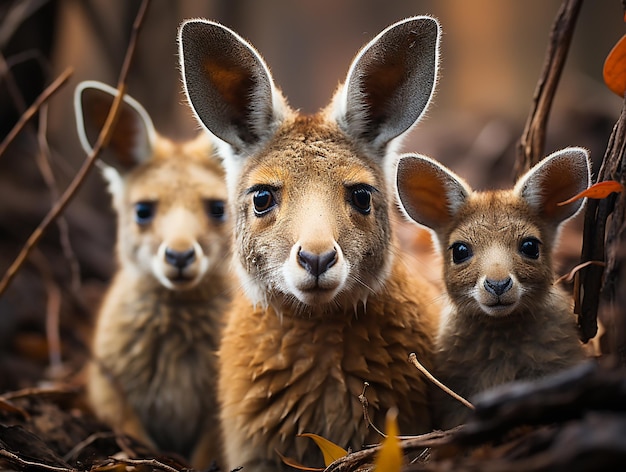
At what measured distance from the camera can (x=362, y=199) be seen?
2779 millimetres

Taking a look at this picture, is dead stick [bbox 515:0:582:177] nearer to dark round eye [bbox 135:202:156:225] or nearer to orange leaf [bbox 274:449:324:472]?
orange leaf [bbox 274:449:324:472]

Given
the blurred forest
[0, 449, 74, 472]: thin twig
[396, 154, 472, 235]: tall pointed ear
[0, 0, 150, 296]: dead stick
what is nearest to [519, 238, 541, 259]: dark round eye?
[396, 154, 472, 235]: tall pointed ear

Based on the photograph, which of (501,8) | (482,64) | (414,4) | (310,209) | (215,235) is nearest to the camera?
(310,209)

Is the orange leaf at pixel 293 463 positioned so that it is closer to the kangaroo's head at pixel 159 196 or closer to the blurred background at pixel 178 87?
the kangaroo's head at pixel 159 196

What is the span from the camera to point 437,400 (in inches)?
111

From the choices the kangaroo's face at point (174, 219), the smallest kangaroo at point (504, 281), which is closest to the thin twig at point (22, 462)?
the kangaroo's face at point (174, 219)

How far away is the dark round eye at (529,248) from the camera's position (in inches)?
104

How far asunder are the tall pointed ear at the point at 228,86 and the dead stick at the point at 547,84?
1106mm

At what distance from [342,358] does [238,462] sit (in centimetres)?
61

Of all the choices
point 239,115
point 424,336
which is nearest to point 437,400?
point 424,336

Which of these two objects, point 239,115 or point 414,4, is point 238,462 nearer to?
point 239,115

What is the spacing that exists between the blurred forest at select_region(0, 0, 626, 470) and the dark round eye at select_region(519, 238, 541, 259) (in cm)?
156

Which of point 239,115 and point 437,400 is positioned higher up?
point 239,115

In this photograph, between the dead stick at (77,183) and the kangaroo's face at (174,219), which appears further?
the kangaroo's face at (174,219)
